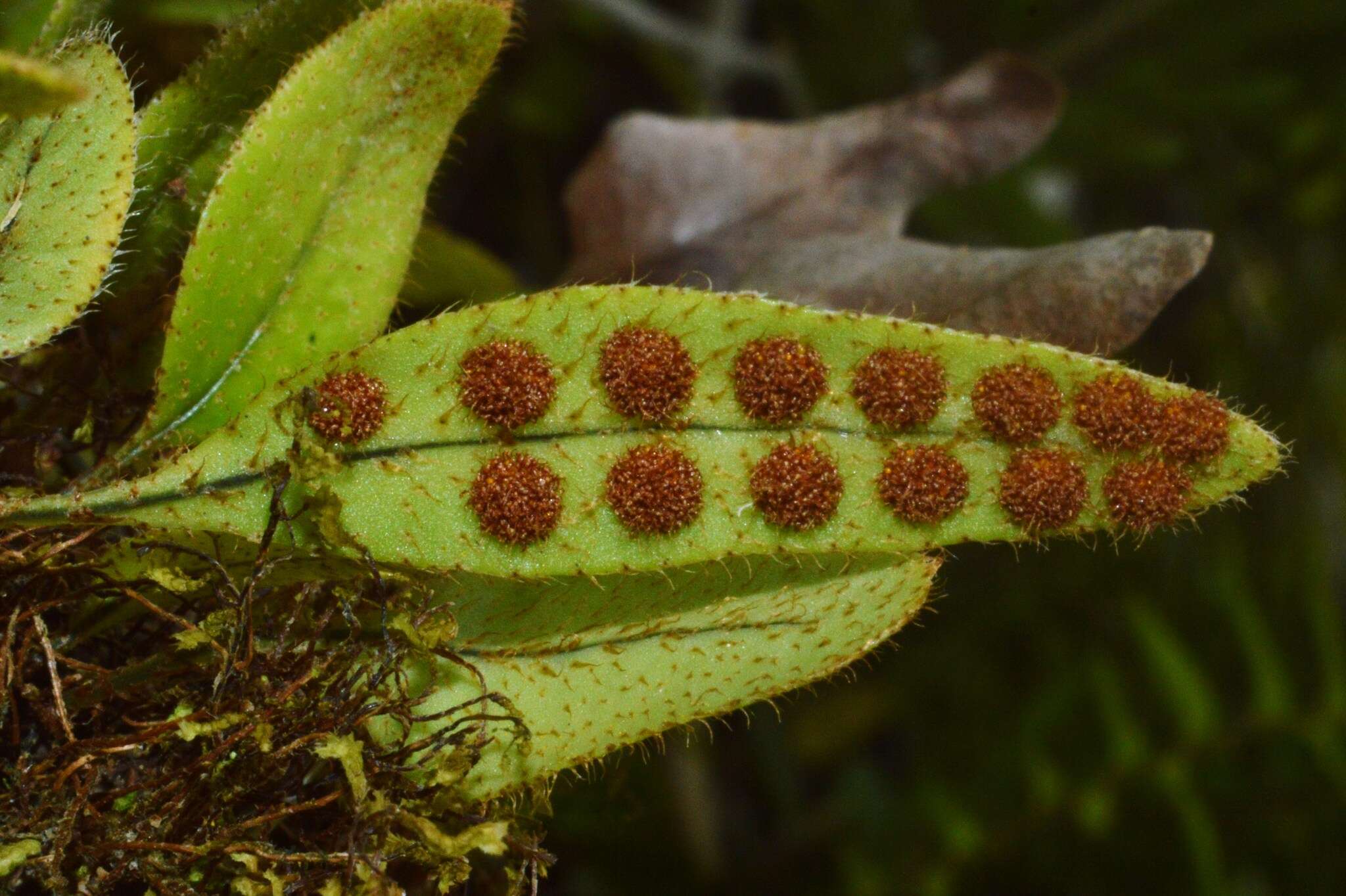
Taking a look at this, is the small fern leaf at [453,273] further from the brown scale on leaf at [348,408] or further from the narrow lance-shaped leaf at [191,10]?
the brown scale on leaf at [348,408]

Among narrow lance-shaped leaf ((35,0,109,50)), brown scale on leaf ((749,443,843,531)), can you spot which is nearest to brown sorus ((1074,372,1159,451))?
brown scale on leaf ((749,443,843,531))

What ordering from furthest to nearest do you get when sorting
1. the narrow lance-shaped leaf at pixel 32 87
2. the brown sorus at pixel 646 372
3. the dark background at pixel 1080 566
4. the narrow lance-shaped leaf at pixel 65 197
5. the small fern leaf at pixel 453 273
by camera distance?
1. the dark background at pixel 1080 566
2. the small fern leaf at pixel 453 273
3. the brown sorus at pixel 646 372
4. the narrow lance-shaped leaf at pixel 65 197
5. the narrow lance-shaped leaf at pixel 32 87

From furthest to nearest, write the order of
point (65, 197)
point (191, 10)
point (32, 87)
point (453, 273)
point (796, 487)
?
point (453, 273) < point (191, 10) < point (796, 487) < point (65, 197) < point (32, 87)

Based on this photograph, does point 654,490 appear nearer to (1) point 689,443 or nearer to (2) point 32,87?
(1) point 689,443

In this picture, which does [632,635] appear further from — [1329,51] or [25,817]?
[1329,51]

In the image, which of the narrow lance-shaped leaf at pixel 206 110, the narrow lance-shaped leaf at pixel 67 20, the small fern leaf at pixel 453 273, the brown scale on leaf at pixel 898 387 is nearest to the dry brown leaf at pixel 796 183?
the small fern leaf at pixel 453 273

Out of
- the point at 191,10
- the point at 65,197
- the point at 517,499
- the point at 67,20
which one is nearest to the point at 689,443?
the point at 517,499
